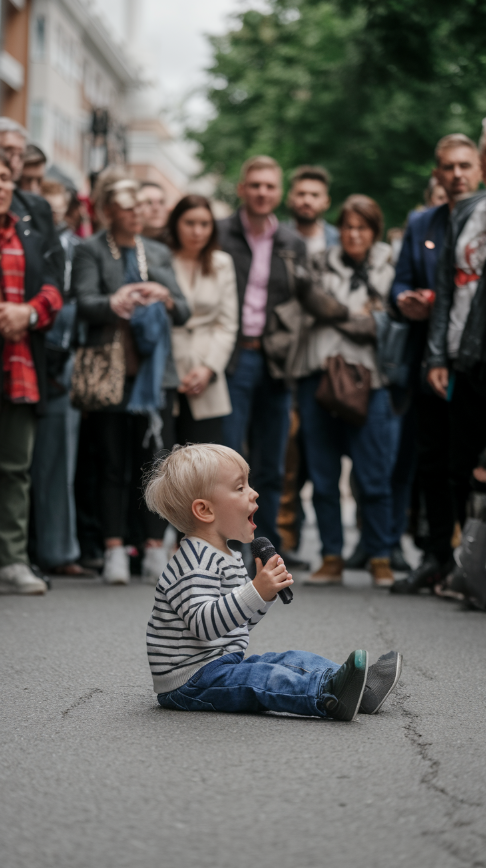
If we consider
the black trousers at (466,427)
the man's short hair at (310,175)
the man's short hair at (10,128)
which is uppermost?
the man's short hair at (310,175)

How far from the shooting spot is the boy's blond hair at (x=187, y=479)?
387cm

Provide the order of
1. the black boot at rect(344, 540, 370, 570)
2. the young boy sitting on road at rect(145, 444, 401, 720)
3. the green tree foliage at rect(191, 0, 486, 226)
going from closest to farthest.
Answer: the young boy sitting on road at rect(145, 444, 401, 720)
the black boot at rect(344, 540, 370, 570)
the green tree foliage at rect(191, 0, 486, 226)

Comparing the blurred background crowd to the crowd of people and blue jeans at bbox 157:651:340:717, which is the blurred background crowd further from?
blue jeans at bbox 157:651:340:717

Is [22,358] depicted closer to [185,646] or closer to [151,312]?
[151,312]

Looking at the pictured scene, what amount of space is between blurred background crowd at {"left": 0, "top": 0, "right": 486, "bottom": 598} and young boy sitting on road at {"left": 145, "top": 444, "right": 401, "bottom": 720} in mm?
2648

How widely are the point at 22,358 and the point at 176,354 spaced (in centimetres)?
122

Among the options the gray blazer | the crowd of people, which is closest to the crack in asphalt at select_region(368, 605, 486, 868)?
the crowd of people

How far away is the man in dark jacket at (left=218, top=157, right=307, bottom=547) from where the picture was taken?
Answer: 767 cm

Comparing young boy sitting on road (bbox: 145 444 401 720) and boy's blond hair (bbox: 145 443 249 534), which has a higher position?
boy's blond hair (bbox: 145 443 249 534)

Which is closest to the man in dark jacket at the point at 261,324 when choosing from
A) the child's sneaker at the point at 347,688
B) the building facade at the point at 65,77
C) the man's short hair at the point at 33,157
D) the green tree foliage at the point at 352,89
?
the man's short hair at the point at 33,157

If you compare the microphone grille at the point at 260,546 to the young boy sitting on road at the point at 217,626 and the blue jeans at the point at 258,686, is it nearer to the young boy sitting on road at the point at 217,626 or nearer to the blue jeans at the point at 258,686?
the young boy sitting on road at the point at 217,626

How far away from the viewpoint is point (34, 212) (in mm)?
6824

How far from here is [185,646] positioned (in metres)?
3.82

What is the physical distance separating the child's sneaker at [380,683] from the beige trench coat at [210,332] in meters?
3.79
